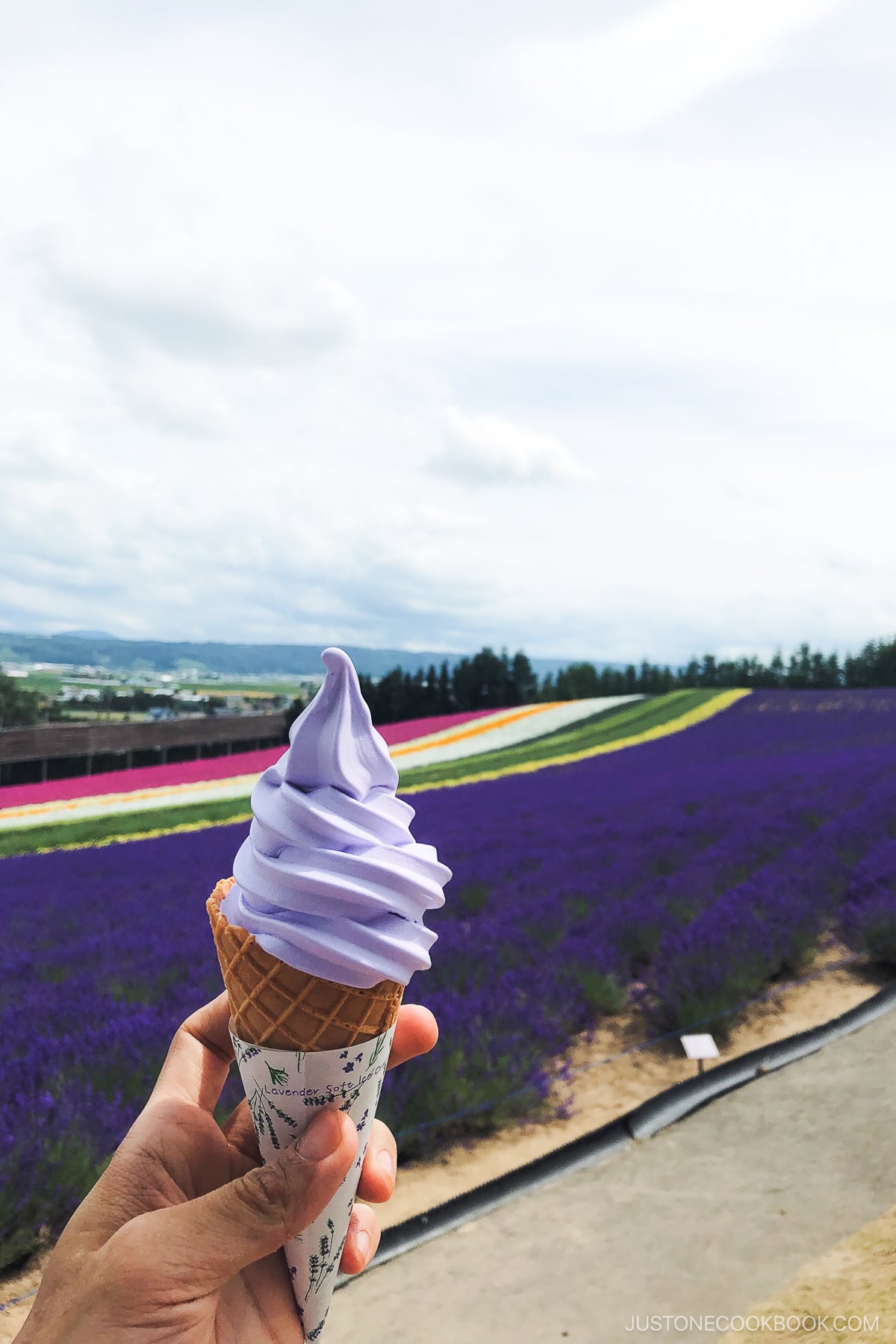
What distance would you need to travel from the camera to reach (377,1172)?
2.13m

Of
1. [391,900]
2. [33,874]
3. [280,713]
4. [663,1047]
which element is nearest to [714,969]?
[663,1047]

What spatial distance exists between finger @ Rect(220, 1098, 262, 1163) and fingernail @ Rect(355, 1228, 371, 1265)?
0.30 metres

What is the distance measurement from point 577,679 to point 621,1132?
4014 cm

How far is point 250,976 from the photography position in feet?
5.97

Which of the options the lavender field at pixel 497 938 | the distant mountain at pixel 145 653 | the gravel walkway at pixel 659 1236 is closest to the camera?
the gravel walkway at pixel 659 1236

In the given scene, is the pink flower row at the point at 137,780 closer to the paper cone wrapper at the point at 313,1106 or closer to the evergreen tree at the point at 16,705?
the paper cone wrapper at the point at 313,1106

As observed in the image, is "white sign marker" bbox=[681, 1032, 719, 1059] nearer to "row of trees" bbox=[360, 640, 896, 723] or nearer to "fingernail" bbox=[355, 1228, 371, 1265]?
"fingernail" bbox=[355, 1228, 371, 1265]

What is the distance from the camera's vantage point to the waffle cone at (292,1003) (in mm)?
1774

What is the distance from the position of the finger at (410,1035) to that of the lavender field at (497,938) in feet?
6.05

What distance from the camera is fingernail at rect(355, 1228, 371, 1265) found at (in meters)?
2.10

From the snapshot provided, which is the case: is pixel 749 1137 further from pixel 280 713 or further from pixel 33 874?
pixel 280 713

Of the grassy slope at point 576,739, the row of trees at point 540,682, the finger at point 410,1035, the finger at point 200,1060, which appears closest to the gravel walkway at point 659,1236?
the finger at point 410,1035

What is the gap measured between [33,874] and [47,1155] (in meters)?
5.79

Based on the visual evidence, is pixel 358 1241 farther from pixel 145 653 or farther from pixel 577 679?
pixel 145 653
